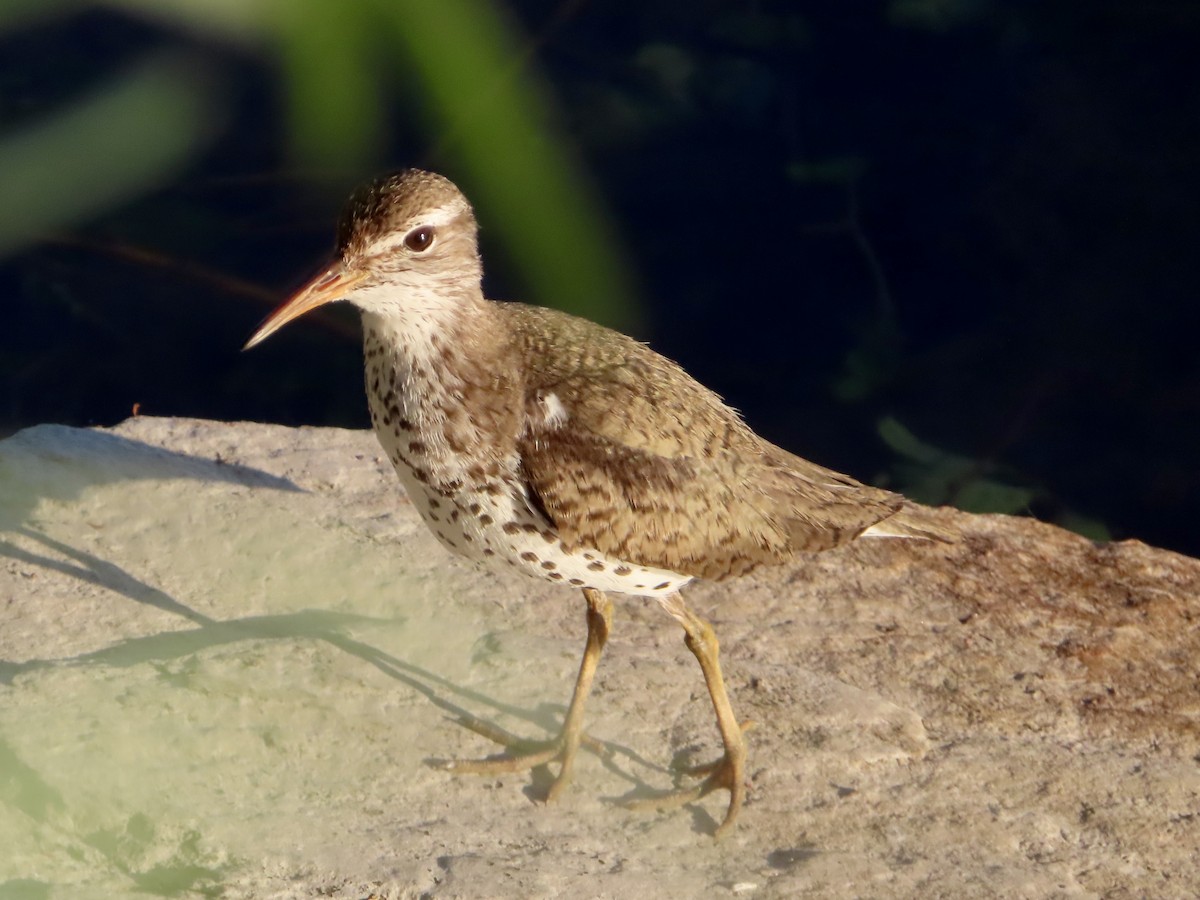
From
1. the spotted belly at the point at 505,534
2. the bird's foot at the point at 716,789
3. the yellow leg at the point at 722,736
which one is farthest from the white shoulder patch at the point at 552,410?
the bird's foot at the point at 716,789

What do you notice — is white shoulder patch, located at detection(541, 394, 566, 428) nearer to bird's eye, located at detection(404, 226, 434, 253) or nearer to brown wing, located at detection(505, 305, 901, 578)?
brown wing, located at detection(505, 305, 901, 578)

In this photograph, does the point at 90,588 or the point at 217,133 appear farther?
the point at 217,133

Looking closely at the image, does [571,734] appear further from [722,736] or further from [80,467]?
[80,467]

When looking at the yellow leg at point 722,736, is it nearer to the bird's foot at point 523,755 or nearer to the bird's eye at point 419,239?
the bird's foot at point 523,755

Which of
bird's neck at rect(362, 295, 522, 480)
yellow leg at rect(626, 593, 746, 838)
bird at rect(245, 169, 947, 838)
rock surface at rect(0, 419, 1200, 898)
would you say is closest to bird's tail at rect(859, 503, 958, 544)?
bird at rect(245, 169, 947, 838)

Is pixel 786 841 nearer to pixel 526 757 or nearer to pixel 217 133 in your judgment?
pixel 526 757

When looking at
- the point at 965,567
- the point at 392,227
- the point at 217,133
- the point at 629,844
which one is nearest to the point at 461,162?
the point at 217,133

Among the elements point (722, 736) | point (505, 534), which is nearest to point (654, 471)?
point (505, 534)
